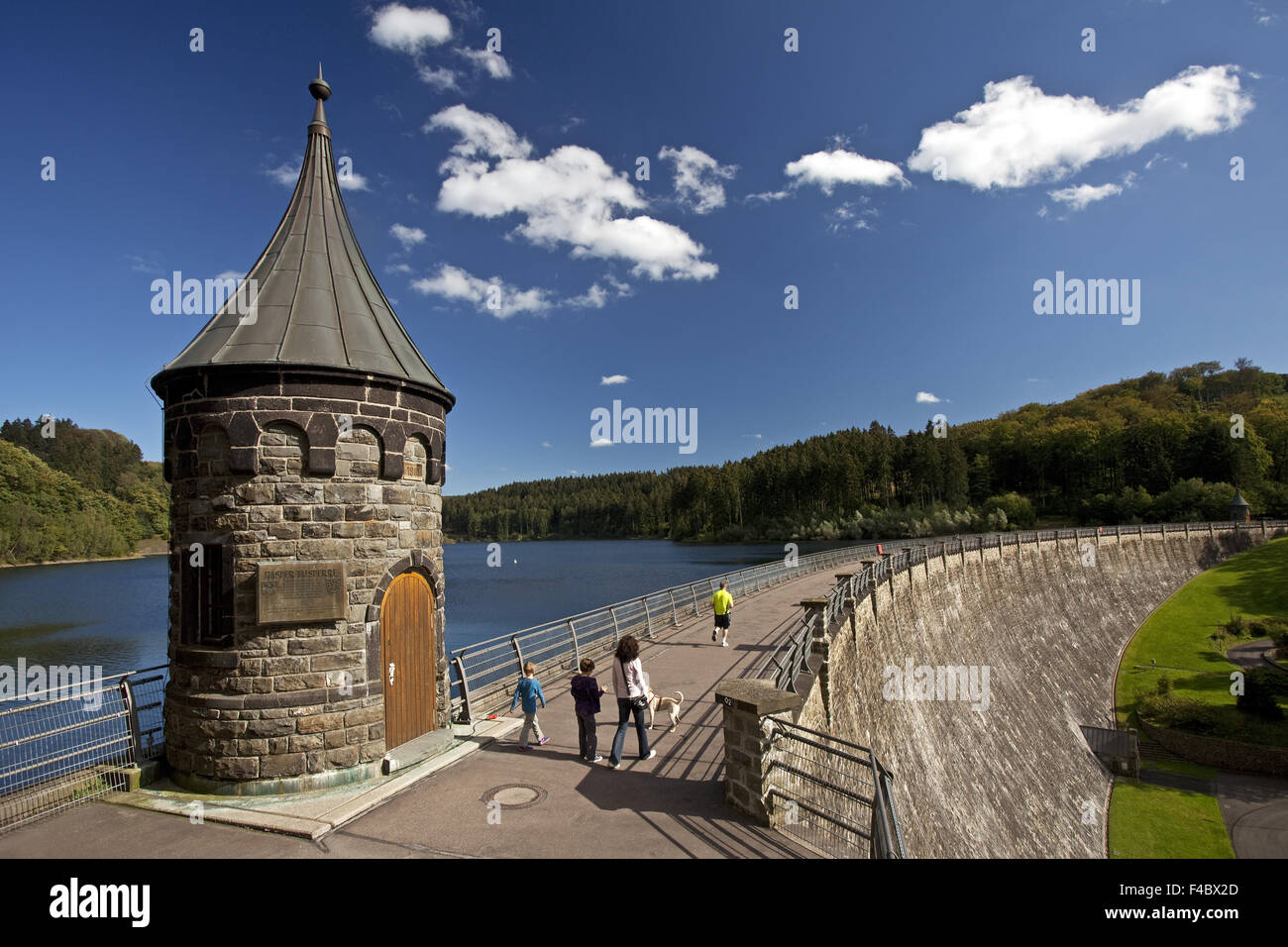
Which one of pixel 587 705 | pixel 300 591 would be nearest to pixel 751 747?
pixel 587 705

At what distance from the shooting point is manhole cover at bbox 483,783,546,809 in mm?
6938

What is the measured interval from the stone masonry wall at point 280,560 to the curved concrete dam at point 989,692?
708 cm

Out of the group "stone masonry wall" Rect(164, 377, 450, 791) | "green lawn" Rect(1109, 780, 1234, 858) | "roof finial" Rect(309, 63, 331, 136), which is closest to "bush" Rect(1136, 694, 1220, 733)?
"green lawn" Rect(1109, 780, 1234, 858)

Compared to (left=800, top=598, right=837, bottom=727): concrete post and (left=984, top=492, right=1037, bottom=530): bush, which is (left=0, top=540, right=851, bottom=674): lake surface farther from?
(left=984, top=492, right=1037, bottom=530): bush

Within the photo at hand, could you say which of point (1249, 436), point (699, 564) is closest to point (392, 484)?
point (699, 564)

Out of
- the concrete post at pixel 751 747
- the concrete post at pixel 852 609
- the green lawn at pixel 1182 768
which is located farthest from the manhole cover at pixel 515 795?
the green lawn at pixel 1182 768

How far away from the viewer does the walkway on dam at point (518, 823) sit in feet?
19.4

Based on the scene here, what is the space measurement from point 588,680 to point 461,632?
1078 inches

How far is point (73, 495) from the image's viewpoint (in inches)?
3804

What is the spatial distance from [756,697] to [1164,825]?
963 inches

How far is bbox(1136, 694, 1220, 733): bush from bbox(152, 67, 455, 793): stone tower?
32707 millimetres

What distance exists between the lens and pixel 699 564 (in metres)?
68.2

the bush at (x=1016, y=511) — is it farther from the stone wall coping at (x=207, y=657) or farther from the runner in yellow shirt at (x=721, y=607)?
the stone wall coping at (x=207, y=657)
